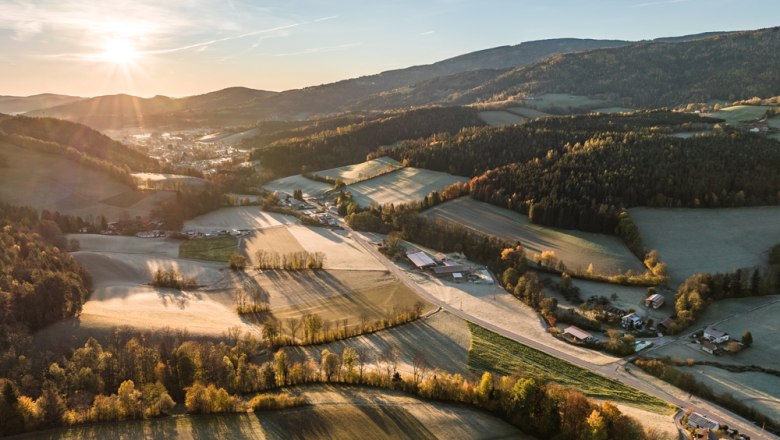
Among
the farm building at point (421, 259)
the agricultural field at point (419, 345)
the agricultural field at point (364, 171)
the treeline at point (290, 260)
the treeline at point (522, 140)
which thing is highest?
the treeline at point (522, 140)

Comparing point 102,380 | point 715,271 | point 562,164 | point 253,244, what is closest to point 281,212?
point 253,244

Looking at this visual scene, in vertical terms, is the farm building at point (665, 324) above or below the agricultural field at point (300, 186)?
below

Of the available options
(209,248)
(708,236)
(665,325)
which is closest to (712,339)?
(665,325)

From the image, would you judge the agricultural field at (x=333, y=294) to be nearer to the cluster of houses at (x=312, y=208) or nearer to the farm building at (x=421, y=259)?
the farm building at (x=421, y=259)

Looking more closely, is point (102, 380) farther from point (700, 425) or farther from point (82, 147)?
point (82, 147)

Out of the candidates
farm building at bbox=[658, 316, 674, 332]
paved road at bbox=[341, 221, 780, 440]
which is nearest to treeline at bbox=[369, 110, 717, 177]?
farm building at bbox=[658, 316, 674, 332]

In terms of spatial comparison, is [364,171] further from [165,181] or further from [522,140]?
[165,181]

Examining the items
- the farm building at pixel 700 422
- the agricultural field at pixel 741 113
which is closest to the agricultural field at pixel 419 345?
the farm building at pixel 700 422
